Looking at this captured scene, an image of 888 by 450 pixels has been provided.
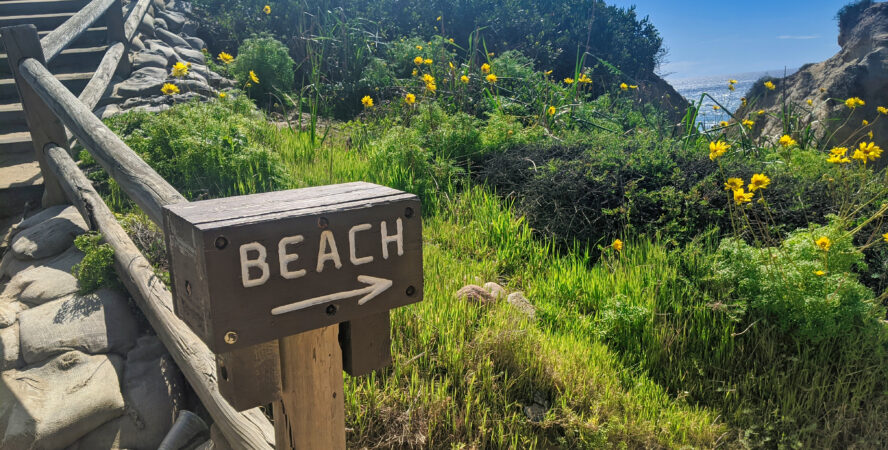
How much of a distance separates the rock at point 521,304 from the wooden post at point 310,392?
2151 millimetres

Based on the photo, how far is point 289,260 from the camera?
1.60m

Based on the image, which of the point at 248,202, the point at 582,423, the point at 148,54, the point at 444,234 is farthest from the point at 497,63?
the point at 248,202

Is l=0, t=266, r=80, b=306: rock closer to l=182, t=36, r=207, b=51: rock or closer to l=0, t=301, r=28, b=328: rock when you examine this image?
l=0, t=301, r=28, b=328: rock

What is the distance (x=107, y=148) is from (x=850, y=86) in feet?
25.9

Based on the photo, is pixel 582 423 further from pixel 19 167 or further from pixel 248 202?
pixel 19 167

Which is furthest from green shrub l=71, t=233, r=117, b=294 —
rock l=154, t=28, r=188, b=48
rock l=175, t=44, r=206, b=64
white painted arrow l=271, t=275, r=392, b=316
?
rock l=154, t=28, r=188, b=48

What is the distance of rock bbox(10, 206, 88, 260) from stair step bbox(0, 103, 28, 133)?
2778 mm

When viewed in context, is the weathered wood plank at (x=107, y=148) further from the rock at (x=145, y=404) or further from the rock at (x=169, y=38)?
the rock at (x=169, y=38)

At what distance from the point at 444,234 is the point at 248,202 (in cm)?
334

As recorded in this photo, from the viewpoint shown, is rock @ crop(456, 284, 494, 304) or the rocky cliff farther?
the rocky cliff

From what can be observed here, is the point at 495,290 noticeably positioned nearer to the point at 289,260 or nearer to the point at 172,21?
the point at 289,260

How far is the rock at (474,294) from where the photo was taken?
12.9 feet

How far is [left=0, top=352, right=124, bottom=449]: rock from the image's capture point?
3197 mm

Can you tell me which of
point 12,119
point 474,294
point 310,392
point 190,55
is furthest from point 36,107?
point 310,392
